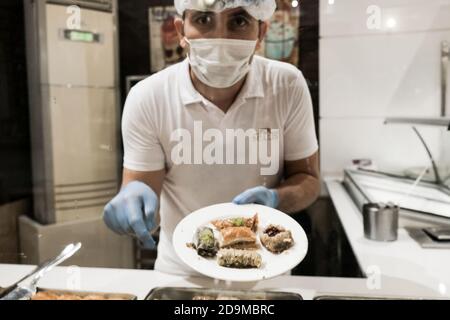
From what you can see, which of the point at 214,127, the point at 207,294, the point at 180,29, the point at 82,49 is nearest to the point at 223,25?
the point at 180,29

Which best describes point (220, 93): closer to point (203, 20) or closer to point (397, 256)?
point (203, 20)

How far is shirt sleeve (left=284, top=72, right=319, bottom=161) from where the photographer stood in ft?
4.33

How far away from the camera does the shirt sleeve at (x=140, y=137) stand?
135 cm

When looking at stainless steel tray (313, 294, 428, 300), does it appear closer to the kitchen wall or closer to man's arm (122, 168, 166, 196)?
the kitchen wall

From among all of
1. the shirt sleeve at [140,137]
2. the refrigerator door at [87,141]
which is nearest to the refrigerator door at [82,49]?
the refrigerator door at [87,141]

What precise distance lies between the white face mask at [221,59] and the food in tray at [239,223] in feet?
1.36

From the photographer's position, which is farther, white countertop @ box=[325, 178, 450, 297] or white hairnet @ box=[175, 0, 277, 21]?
white countertop @ box=[325, 178, 450, 297]

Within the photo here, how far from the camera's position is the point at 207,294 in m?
1.32

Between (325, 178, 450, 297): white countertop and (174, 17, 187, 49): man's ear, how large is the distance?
0.68 m

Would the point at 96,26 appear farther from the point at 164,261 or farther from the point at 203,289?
the point at 203,289

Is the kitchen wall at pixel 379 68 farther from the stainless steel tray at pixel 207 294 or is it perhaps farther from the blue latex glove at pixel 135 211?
the blue latex glove at pixel 135 211

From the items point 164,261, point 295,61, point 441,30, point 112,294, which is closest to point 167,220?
point 164,261

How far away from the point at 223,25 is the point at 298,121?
15.1 inches

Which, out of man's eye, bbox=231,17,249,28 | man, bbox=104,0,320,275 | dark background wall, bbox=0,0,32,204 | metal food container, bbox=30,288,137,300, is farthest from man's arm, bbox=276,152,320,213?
dark background wall, bbox=0,0,32,204
